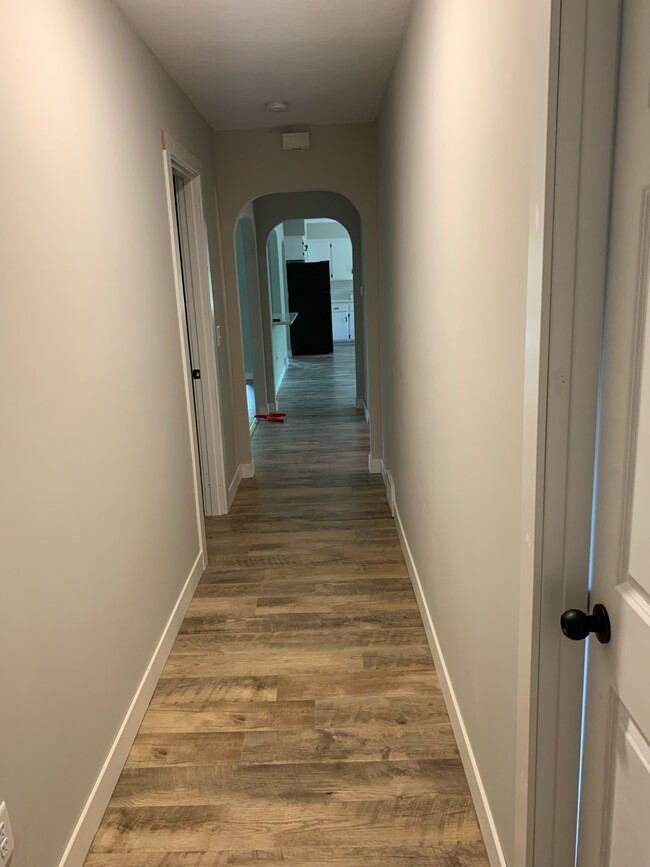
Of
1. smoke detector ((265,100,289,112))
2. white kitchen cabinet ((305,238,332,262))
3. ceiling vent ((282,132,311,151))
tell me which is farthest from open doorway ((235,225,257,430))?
white kitchen cabinet ((305,238,332,262))

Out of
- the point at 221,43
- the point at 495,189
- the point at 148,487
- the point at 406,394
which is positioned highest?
the point at 221,43

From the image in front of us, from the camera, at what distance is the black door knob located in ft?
3.24

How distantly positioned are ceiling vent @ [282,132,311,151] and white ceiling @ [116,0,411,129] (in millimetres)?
288

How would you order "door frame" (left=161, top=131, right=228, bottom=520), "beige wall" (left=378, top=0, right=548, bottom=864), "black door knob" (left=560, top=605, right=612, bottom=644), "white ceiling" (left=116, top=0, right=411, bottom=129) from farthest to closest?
"door frame" (left=161, top=131, right=228, bottom=520) < "white ceiling" (left=116, top=0, right=411, bottom=129) < "beige wall" (left=378, top=0, right=548, bottom=864) < "black door knob" (left=560, top=605, right=612, bottom=644)

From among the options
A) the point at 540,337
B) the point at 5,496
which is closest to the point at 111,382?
the point at 5,496

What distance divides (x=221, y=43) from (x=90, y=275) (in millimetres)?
1404

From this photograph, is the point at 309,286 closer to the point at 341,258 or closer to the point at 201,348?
the point at 341,258

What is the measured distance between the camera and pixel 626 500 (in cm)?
91

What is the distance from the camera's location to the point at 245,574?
3.26 metres

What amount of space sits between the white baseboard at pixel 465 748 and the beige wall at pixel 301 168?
2.63 meters

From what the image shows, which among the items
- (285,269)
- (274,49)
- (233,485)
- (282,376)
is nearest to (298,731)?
(233,485)

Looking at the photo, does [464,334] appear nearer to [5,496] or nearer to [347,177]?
[5,496]

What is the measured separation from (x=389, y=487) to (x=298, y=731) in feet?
7.18

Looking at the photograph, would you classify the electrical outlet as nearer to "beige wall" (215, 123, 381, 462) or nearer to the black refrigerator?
"beige wall" (215, 123, 381, 462)
